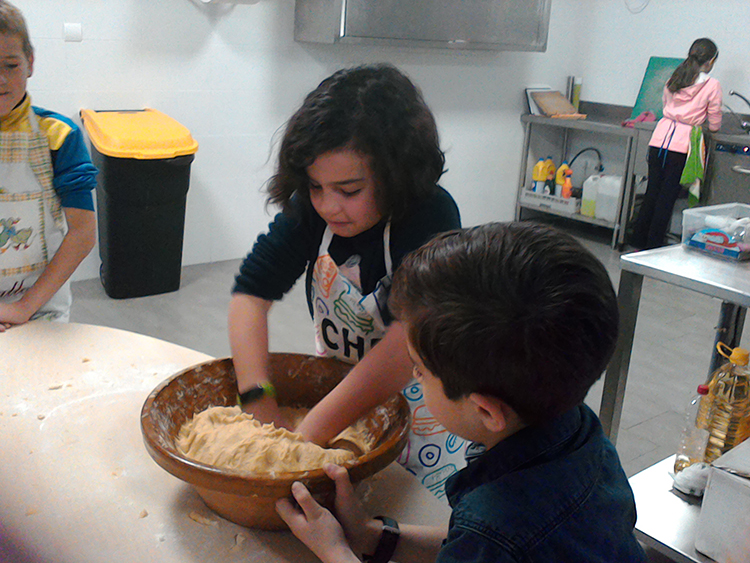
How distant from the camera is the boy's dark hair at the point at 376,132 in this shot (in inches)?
39.3

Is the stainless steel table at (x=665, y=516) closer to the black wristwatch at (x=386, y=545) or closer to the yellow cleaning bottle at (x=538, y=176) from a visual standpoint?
the black wristwatch at (x=386, y=545)

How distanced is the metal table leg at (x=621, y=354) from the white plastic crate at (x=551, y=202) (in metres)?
3.20

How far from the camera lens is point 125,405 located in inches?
43.4

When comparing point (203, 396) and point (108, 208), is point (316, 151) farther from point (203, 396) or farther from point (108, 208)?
point (108, 208)

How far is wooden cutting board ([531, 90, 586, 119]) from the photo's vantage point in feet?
15.7

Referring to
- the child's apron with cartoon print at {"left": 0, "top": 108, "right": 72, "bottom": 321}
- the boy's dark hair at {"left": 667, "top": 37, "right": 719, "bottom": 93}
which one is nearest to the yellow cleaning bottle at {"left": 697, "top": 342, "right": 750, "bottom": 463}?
the child's apron with cartoon print at {"left": 0, "top": 108, "right": 72, "bottom": 321}

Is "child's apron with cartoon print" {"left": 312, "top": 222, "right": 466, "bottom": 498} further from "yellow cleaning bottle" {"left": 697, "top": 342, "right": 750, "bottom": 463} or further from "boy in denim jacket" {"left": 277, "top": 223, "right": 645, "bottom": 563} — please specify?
"yellow cleaning bottle" {"left": 697, "top": 342, "right": 750, "bottom": 463}

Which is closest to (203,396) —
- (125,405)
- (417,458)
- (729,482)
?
(125,405)

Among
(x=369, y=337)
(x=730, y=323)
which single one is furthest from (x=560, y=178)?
(x=369, y=337)

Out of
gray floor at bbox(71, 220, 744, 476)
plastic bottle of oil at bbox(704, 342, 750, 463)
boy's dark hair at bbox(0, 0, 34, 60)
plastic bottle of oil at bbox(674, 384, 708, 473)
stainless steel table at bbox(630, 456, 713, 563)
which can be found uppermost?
boy's dark hair at bbox(0, 0, 34, 60)

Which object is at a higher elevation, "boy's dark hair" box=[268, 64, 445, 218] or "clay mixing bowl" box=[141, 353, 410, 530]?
"boy's dark hair" box=[268, 64, 445, 218]

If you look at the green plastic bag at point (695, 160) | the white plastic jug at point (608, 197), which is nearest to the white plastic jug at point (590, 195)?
the white plastic jug at point (608, 197)

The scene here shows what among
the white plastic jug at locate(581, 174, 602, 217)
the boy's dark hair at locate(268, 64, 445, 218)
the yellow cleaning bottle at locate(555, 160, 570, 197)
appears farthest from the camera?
the yellow cleaning bottle at locate(555, 160, 570, 197)

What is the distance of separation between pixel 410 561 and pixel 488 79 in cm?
423
